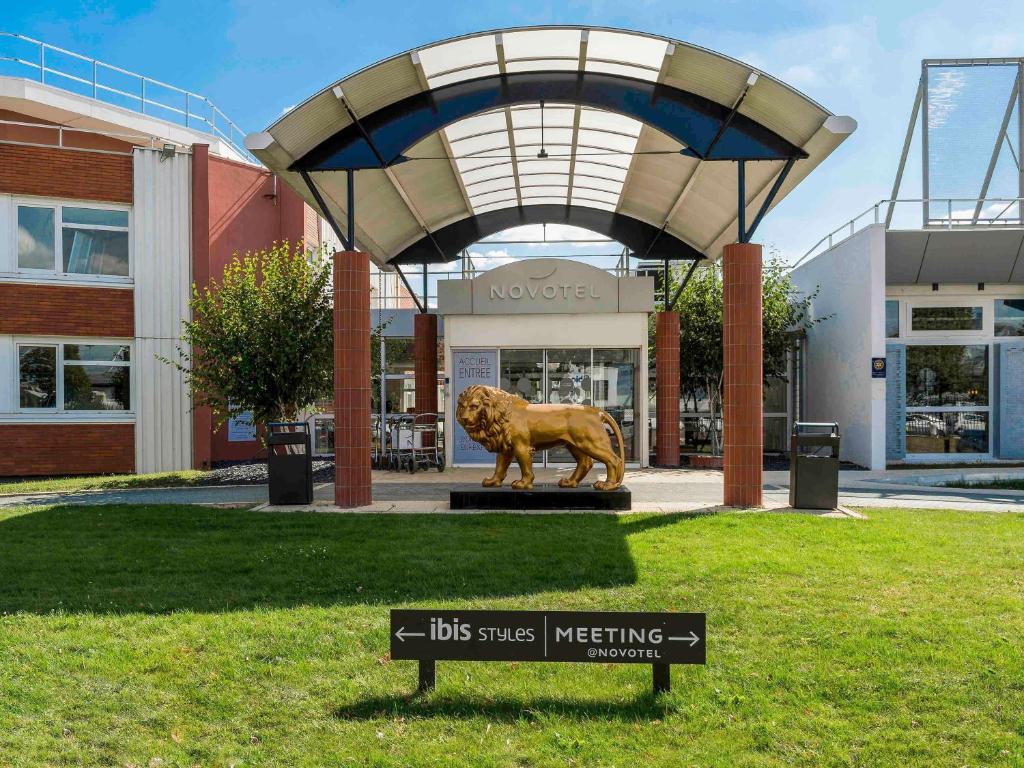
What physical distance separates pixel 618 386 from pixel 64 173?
42.9ft

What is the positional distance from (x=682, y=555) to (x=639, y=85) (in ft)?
22.3

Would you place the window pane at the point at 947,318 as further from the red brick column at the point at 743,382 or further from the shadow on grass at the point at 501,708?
the shadow on grass at the point at 501,708

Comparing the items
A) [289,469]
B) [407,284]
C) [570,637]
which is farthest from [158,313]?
[570,637]

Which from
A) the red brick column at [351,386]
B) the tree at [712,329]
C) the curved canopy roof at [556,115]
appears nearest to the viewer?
the curved canopy roof at [556,115]

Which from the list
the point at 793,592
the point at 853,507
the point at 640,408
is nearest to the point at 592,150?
the point at 640,408

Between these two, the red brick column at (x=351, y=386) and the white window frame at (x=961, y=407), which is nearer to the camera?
the red brick column at (x=351, y=386)

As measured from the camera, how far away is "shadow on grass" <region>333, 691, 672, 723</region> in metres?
3.77

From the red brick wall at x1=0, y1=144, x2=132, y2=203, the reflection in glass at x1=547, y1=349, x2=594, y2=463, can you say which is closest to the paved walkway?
the reflection in glass at x1=547, y1=349, x2=594, y2=463

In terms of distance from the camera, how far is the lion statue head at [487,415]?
929cm

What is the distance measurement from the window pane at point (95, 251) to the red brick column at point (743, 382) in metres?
13.7

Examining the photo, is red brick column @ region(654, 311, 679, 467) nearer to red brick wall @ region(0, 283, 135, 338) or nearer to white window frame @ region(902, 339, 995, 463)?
white window frame @ region(902, 339, 995, 463)

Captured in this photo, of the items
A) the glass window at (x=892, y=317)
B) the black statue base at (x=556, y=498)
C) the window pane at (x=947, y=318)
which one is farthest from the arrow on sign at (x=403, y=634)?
the window pane at (x=947, y=318)

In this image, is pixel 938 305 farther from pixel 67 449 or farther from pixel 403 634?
pixel 67 449

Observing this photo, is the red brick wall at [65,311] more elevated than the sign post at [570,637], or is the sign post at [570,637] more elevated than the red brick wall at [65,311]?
the red brick wall at [65,311]
